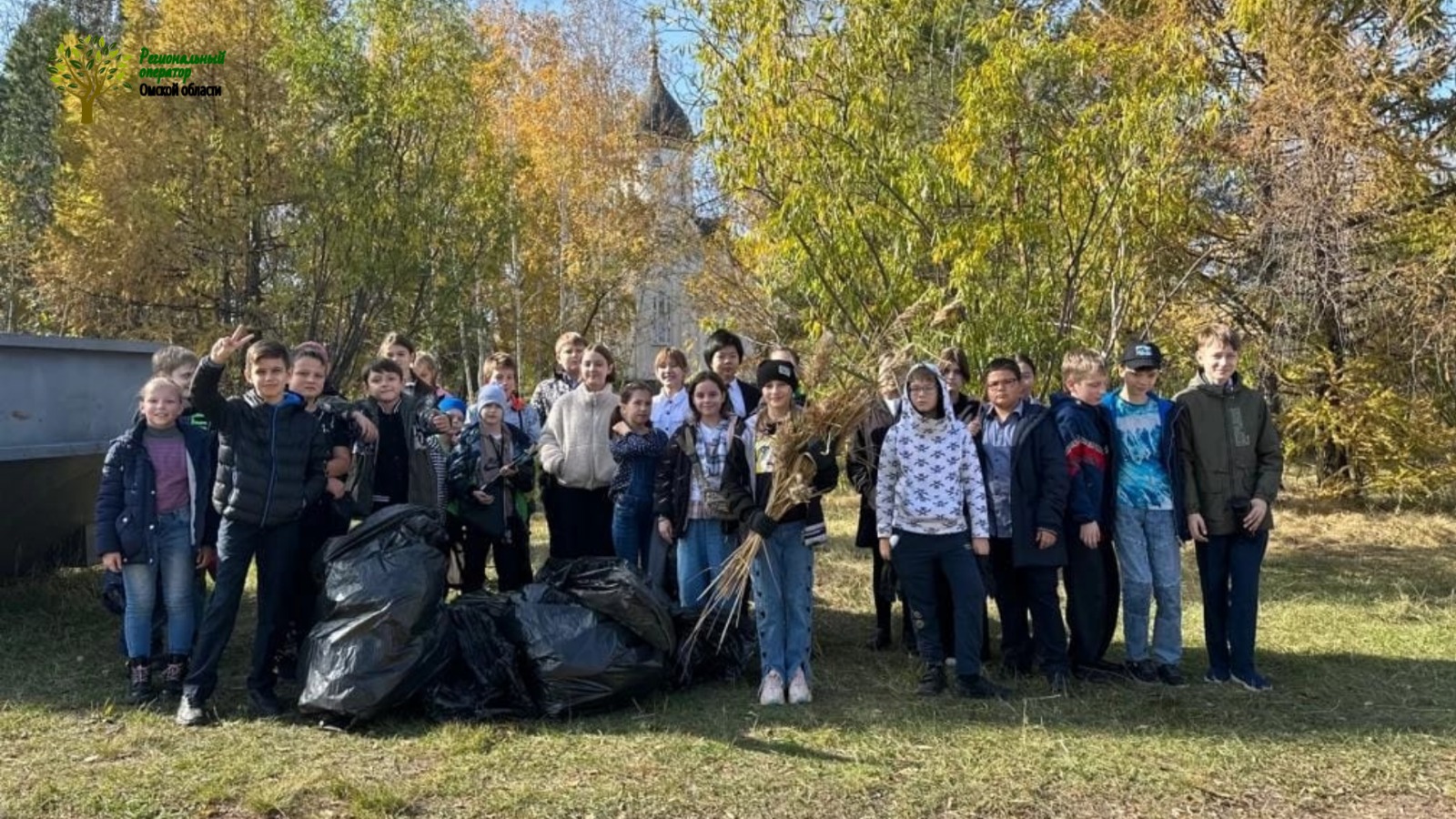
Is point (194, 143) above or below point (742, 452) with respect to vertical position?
above

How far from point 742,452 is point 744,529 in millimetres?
414

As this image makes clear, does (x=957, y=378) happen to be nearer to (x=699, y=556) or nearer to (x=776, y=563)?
(x=776, y=563)

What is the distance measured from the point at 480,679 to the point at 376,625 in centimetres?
51

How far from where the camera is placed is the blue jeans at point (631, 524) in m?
5.60

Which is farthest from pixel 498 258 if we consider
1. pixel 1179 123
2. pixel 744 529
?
pixel 744 529

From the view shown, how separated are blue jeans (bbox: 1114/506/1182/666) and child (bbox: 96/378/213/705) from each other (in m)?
4.53

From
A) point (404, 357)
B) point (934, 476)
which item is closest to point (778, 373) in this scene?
point (934, 476)

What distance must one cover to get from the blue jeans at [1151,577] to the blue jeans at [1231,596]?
148mm

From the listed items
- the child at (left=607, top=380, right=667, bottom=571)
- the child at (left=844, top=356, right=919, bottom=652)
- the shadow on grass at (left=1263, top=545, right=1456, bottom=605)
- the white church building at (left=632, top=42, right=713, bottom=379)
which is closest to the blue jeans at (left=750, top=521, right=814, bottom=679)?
the child at (left=844, top=356, right=919, bottom=652)

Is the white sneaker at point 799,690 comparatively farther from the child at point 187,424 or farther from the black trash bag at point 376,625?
the child at point 187,424

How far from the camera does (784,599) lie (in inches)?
186

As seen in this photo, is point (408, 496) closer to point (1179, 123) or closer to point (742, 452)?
point (742, 452)

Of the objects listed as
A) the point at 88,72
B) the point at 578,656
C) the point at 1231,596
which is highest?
the point at 88,72

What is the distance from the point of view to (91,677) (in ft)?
16.8
